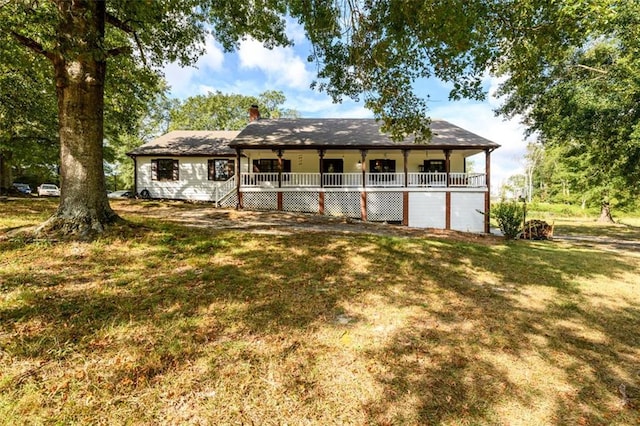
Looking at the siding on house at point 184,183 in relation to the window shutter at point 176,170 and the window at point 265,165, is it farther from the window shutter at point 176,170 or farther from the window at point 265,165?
the window at point 265,165

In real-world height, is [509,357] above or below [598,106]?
below

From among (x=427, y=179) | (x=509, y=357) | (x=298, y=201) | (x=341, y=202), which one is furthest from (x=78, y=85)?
(x=427, y=179)

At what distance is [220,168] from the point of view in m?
19.8

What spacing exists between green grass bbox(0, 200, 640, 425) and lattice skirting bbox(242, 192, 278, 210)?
924 cm

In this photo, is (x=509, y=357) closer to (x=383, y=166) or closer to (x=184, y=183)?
(x=383, y=166)

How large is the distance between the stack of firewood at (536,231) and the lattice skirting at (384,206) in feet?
17.4

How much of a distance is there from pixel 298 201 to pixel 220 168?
7348 millimetres

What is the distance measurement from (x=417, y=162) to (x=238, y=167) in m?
10.6

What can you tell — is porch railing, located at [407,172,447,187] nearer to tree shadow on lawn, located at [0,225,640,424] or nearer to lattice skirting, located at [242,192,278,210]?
lattice skirting, located at [242,192,278,210]

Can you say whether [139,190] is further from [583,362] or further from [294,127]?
[583,362]

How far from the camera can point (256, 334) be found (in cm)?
340

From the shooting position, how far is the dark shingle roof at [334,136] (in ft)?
49.0

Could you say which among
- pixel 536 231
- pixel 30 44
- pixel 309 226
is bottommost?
pixel 536 231

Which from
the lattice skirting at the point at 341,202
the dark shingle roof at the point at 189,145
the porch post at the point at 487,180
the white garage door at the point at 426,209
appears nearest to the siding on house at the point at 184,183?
the dark shingle roof at the point at 189,145
